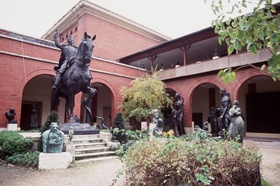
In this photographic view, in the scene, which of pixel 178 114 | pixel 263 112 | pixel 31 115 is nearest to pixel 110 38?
pixel 31 115

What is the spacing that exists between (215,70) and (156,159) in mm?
12217

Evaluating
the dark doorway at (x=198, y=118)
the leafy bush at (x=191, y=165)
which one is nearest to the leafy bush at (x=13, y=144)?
the leafy bush at (x=191, y=165)

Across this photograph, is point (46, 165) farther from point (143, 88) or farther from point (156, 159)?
point (143, 88)

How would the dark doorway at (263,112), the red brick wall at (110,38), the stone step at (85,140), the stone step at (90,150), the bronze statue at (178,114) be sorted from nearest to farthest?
the stone step at (90,150) → the stone step at (85,140) → the bronze statue at (178,114) → the dark doorway at (263,112) → the red brick wall at (110,38)

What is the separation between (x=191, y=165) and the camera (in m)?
3.33

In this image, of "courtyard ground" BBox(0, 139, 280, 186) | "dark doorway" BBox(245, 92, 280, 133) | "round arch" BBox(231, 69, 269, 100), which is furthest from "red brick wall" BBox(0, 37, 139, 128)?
"dark doorway" BBox(245, 92, 280, 133)

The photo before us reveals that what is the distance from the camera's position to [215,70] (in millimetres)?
14320

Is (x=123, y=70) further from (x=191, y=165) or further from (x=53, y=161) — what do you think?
(x=191, y=165)

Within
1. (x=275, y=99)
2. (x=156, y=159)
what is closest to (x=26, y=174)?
(x=156, y=159)

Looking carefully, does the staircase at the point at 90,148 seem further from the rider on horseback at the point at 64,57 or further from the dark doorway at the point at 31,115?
the dark doorway at the point at 31,115

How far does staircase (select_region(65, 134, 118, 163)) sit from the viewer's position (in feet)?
21.9

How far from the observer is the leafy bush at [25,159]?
594 centimetres

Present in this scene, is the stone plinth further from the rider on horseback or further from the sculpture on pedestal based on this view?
the rider on horseback

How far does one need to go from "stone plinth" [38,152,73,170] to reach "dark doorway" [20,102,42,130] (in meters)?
12.5
